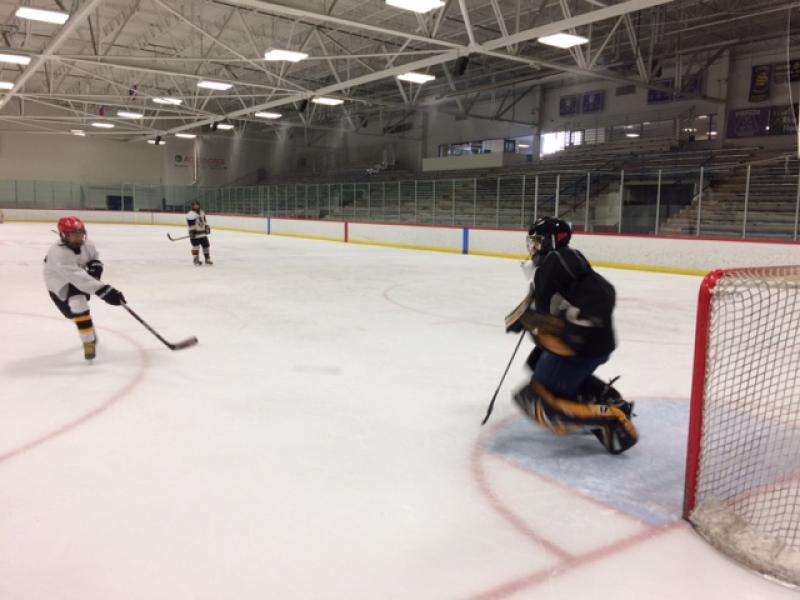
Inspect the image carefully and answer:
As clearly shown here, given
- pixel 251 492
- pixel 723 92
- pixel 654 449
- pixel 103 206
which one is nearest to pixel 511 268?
pixel 654 449

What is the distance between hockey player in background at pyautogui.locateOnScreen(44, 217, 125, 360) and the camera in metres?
3.85

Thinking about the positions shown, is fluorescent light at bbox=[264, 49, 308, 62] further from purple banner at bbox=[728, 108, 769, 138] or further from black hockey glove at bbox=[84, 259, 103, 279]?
purple banner at bbox=[728, 108, 769, 138]

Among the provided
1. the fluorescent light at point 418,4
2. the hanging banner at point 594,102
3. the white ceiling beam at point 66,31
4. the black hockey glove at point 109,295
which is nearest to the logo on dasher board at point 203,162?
the white ceiling beam at point 66,31

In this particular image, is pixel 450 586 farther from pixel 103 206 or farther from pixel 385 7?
pixel 103 206

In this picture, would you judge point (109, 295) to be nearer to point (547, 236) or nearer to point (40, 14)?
point (547, 236)

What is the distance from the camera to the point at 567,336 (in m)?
2.41

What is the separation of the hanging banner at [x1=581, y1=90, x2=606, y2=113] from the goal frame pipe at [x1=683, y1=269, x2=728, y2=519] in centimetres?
2178

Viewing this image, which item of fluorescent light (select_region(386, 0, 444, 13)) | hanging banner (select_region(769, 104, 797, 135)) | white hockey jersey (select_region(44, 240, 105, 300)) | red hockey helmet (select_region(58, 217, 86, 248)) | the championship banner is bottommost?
white hockey jersey (select_region(44, 240, 105, 300))

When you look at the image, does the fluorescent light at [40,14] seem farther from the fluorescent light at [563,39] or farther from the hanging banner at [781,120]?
the hanging banner at [781,120]

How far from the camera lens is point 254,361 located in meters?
4.22

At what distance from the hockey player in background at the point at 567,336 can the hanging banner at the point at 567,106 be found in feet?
72.5

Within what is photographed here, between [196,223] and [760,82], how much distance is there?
16901 millimetres

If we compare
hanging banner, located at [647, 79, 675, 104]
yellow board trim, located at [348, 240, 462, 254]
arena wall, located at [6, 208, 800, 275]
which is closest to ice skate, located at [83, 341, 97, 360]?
arena wall, located at [6, 208, 800, 275]

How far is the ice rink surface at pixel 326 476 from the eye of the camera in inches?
71.2
